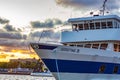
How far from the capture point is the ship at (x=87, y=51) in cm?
3000

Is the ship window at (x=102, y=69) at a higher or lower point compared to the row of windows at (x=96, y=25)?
lower

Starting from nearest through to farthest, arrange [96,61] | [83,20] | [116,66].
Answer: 1. [96,61]
2. [116,66]
3. [83,20]

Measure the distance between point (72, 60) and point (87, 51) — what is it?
5.24ft

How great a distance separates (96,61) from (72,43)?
4110 millimetres

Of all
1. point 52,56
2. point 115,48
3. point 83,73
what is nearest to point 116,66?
point 115,48

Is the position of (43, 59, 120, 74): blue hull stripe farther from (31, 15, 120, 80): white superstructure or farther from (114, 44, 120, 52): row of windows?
(114, 44, 120, 52): row of windows

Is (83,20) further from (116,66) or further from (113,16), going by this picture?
(116,66)

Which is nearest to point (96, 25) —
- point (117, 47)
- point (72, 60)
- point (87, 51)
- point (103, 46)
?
point (103, 46)

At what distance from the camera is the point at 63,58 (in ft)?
98.5

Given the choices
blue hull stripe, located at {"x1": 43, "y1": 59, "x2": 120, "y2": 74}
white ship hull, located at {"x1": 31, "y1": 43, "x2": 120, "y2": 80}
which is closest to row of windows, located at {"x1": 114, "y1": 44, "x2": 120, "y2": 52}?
white ship hull, located at {"x1": 31, "y1": 43, "x2": 120, "y2": 80}

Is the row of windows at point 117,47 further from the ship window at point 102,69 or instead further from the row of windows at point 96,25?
the ship window at point 102,69

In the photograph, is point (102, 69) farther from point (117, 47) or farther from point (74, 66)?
point (117, 47)

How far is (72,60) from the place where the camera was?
3034 cm

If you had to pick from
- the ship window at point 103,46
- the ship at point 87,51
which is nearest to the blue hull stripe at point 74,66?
the ship at point 87,51
